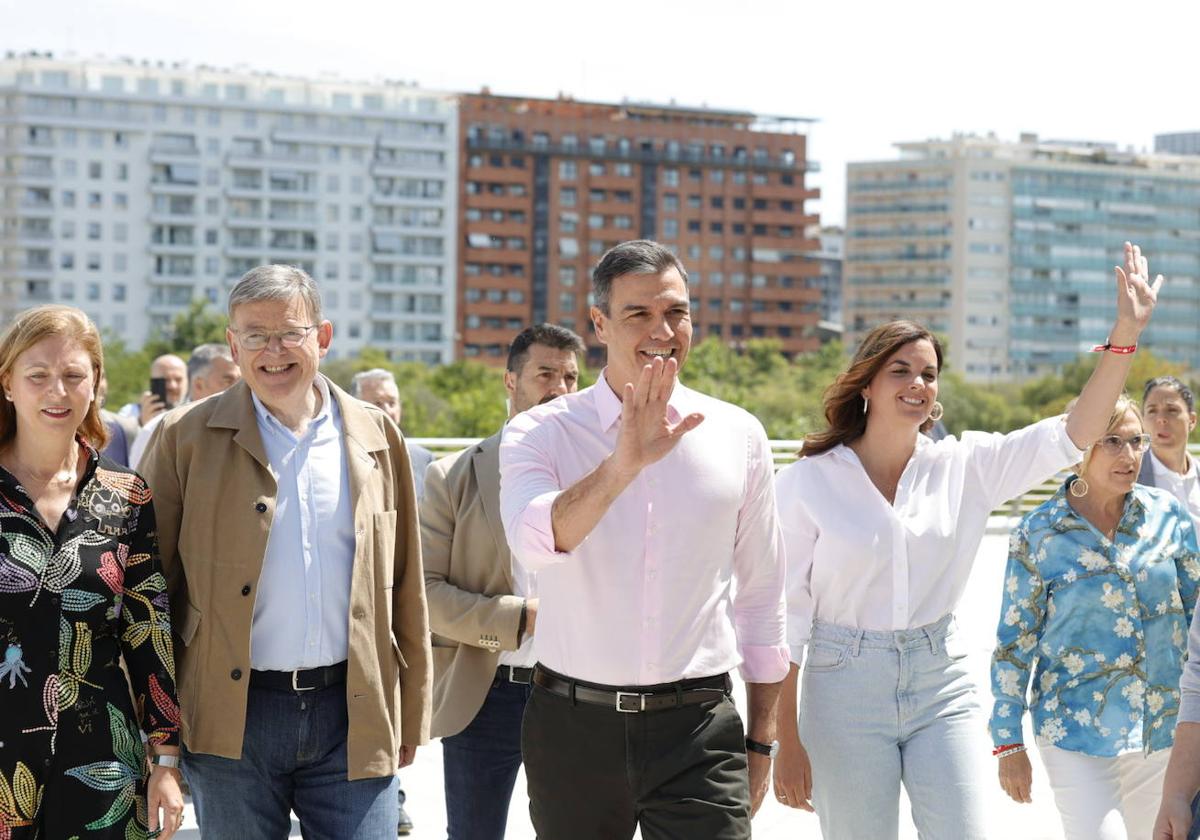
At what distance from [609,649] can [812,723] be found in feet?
3.58

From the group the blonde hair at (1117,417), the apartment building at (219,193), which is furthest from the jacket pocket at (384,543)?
the apartment building at (219,193)

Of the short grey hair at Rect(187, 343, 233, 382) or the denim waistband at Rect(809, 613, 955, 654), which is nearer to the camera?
the denim waistband at Rect(809, 613, 955, 654)

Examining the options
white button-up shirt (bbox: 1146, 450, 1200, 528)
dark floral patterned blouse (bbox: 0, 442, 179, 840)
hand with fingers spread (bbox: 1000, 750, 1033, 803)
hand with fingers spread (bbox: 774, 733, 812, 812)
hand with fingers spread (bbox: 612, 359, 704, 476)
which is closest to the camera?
hand with fingers spread (bbox: 612, 359, 704, 476)

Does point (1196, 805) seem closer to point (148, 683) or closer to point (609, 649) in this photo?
point (609, 649)

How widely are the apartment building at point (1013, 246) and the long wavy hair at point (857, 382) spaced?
501 ft

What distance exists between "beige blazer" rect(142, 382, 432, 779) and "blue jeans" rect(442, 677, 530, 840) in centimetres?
77

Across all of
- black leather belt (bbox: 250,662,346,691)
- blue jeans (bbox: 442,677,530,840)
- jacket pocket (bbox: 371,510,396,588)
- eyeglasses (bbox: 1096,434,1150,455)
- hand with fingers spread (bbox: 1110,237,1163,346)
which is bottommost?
blue jeans (bbox: 442,677,530,840)

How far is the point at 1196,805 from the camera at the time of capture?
3443 millimetres

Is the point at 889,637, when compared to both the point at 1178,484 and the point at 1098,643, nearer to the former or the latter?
the point at 1098,643

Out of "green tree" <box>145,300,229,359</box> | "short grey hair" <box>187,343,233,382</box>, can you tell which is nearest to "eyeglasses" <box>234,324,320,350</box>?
"short grey hair" <box>187,343,233,382</box>

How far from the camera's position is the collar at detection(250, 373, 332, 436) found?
4.18 metres

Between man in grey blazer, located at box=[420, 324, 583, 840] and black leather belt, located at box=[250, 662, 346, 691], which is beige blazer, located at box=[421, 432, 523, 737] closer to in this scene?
man in grey blazer, located at box=[420, 324, 583, 840]

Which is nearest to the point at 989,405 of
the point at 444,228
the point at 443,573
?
the point at 444,228

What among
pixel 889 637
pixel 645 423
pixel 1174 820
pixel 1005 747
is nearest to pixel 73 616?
pixel 645 423
